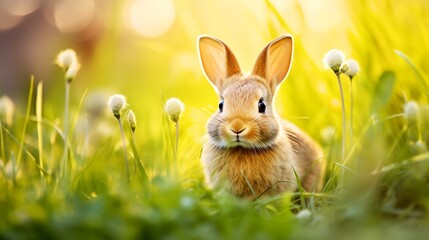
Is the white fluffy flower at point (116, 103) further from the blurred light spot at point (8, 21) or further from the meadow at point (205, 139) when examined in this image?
the blurred light spot at point (8, 21)

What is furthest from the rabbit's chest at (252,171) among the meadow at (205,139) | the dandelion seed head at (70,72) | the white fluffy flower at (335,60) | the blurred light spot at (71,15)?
the blurred light spot at (71,15)

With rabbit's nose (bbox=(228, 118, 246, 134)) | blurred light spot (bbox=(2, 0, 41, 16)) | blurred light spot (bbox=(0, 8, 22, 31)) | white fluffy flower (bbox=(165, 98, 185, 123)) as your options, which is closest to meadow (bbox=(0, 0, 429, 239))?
white fluffy flower (bbox=(165, 98, 185, 123))

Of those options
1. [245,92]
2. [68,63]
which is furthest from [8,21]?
[245,92]

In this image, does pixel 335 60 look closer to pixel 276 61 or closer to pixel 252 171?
pixel 276 61

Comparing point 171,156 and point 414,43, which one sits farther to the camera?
point 414,43

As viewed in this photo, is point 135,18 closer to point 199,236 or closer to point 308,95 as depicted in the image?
point 308,95

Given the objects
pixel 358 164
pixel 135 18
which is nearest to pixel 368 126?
pixel 358 164
